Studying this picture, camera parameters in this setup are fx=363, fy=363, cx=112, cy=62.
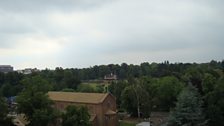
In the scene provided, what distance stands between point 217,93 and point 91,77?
405 feet

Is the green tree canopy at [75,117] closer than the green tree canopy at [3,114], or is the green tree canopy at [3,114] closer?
the green tree canopy at [3,114]

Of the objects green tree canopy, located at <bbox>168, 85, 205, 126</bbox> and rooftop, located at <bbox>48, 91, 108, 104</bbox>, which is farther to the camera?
rooftop, located at <bbox>48, 91, 108, 104</bbox>

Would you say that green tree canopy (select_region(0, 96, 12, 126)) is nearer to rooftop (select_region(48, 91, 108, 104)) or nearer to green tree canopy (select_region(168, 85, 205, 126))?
green tree canopy (select_region(168, 85, 205, 126))

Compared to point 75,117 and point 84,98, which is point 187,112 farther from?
point 84,98

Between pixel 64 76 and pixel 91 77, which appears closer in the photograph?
pixel 64 76

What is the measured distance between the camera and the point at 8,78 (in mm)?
115625

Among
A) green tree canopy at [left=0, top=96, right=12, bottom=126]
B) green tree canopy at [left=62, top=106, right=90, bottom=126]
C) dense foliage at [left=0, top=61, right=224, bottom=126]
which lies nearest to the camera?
green tree canopy at [left=0, top=96, right=12, bottom=126]

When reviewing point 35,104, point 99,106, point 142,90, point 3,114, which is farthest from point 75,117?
point 142,90

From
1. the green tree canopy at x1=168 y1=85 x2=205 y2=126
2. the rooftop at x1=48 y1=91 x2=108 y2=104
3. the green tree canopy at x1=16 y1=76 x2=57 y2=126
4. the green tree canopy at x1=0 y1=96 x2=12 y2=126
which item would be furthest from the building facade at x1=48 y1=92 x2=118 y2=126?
the green tree canopy at x1=168 y1=85 x2=205 y2=126

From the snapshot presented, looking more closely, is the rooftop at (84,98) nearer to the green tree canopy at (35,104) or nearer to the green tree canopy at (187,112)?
the green tree canopy at (35,104)

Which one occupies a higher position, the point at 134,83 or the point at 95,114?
the point at 134,83

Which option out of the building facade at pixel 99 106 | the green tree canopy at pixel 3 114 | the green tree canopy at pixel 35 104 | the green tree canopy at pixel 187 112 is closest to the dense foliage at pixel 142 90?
the green tree canopy at pixel 35 104

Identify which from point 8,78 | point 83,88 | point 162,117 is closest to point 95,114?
point 162,117

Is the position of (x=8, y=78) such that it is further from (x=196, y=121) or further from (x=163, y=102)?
(x=196, y=121)
